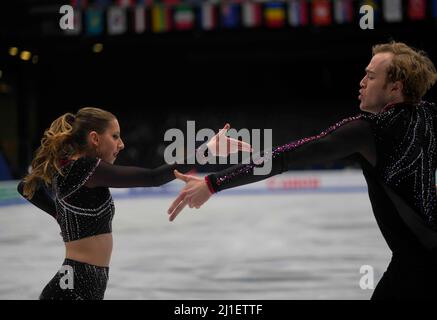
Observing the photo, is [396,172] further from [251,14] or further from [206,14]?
[206,14]

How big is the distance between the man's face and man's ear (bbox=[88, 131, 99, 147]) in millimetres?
981

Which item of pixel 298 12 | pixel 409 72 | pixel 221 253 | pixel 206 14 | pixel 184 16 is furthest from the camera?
pixel 206 14

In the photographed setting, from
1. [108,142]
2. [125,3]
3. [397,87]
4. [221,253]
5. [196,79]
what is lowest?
[221,253]

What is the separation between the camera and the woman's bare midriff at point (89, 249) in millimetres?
2361

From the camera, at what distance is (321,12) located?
15.2m

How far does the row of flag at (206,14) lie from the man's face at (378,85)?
13.4 meters

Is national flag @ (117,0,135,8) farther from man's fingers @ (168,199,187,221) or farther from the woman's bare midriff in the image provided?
man's fingers @ (168,199,187,221)

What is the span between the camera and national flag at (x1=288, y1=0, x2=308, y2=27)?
15.2 meters

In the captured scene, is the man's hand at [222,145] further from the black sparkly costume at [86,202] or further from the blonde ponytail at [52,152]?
the blonde ponytail at [52,152]

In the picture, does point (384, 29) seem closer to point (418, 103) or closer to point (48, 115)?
point (48, 115)

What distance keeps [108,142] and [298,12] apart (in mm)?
13597

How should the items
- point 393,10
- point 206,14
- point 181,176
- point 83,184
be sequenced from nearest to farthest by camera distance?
point 181,176 → point 83,184 → point 393,10 → point 206,14

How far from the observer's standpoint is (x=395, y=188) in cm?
201

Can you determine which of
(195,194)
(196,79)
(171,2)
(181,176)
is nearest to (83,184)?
(181,176)
